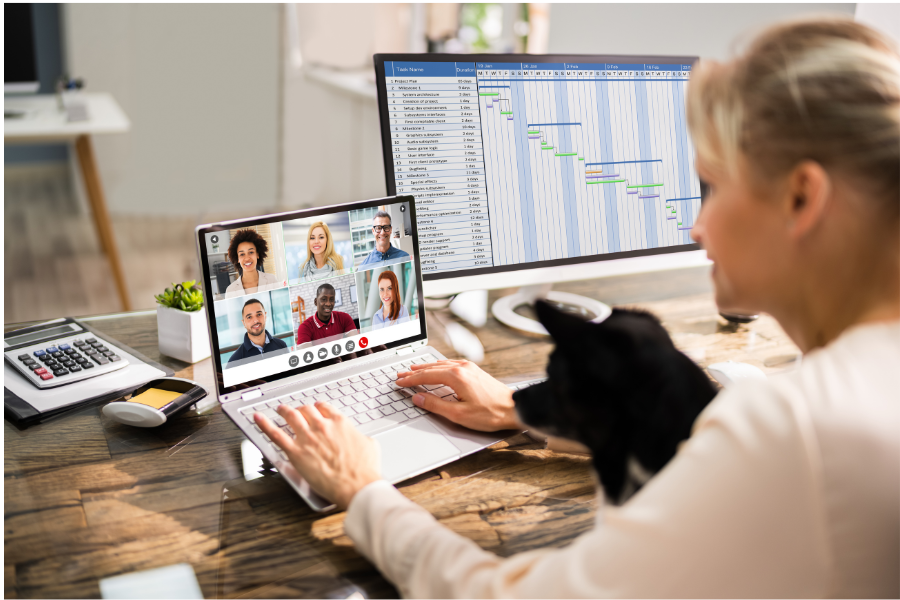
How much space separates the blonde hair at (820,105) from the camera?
1.50 ft

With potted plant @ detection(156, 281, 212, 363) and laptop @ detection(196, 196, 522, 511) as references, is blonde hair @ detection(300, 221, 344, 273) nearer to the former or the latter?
laptop @ detection(196, 196, 522, 511)

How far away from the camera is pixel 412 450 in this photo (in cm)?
77

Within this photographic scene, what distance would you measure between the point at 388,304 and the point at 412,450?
0.78ft

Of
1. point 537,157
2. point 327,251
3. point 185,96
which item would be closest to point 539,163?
point 537,157

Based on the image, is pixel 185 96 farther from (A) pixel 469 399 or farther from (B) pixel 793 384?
(B) pixel 793 384

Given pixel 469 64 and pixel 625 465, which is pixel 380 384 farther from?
pixel 469 64

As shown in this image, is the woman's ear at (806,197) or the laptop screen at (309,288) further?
the laptop screen at (309,288)

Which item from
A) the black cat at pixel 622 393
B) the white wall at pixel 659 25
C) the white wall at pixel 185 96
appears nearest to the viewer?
the black cat at pixel 622 393

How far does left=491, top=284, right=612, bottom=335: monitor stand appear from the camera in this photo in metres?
1.22

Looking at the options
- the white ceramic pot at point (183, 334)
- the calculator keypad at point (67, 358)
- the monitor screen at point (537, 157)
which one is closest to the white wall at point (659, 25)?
the monitor screen at point (537, 157)

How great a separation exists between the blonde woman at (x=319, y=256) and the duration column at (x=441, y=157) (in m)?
0.19

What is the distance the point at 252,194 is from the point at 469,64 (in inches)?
147

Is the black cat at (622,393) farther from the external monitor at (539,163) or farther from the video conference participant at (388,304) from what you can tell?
the external monitor at (539,163)

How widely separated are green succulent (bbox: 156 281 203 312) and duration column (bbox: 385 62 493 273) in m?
0.34
